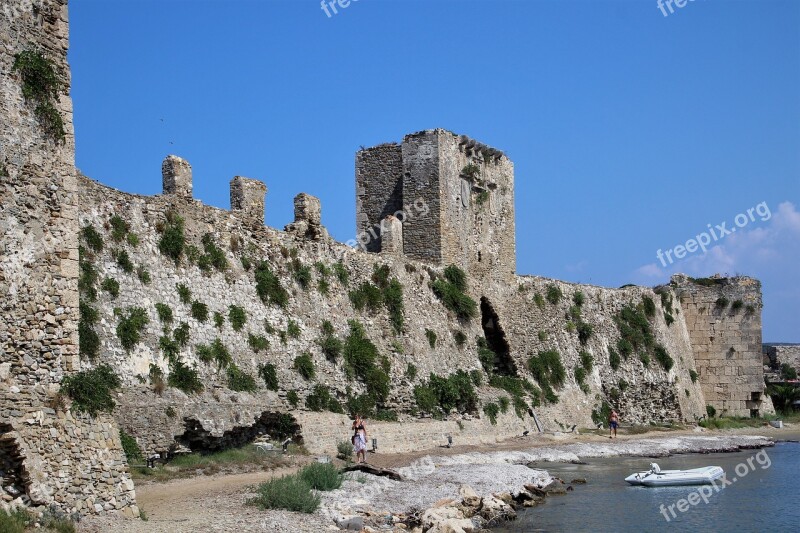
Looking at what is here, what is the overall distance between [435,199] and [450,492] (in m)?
17.6

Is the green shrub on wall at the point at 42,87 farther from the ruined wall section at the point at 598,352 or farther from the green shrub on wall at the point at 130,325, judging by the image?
the ruined wall section at the point at 598,352

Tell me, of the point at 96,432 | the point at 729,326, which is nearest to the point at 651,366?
the point at 729,326

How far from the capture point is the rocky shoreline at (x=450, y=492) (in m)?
19.2

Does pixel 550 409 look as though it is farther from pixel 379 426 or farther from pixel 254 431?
pixel 254 431

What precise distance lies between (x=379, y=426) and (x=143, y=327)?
8438 millimetres

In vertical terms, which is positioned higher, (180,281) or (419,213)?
(419,213)

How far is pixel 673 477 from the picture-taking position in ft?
95.9

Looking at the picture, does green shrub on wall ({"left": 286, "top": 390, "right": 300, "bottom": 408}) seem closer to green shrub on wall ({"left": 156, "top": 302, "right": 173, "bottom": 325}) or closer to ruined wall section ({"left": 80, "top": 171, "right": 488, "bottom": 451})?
ruined wall section ({"left": 80, "top": 171, "right": 488, "bottom": 451})

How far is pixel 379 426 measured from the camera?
29.5m

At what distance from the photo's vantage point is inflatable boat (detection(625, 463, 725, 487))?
2855 centimetres

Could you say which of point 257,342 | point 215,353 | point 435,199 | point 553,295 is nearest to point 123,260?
point 215,353

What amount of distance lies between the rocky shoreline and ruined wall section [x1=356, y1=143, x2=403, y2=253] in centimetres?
1116

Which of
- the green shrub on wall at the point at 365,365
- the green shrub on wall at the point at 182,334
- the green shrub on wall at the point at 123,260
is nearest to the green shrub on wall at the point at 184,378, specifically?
the green shrub on wall at the point at 182,334

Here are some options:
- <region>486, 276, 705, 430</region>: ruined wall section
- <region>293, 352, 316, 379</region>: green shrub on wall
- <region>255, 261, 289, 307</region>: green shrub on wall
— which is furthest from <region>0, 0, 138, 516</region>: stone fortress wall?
<region>486, 276, 705, 430</region>: ruined wall section
